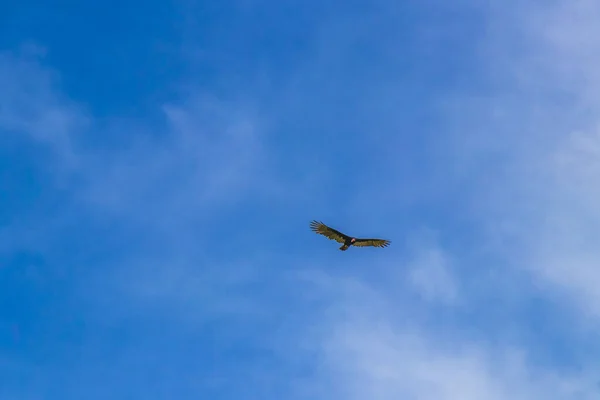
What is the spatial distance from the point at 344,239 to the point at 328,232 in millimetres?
2412

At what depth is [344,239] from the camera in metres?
100

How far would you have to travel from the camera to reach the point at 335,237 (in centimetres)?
10019

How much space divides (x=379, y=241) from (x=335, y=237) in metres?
5.77

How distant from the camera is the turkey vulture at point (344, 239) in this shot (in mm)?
98438

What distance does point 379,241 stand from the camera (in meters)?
101

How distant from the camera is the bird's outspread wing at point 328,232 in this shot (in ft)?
322

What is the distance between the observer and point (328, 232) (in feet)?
326

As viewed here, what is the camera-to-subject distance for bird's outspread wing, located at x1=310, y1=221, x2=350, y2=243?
98.2 m

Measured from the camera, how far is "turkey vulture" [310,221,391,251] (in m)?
98.4
